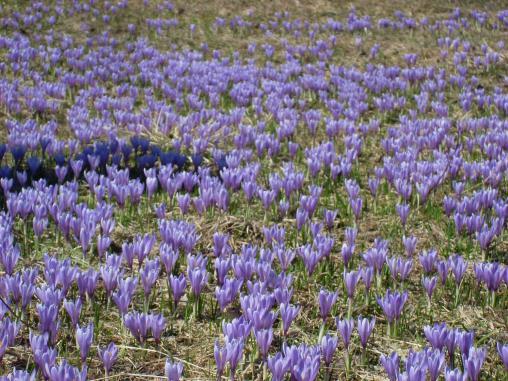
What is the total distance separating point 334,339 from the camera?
9.29 feet

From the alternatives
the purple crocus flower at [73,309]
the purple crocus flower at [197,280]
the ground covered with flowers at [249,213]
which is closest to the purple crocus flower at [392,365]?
the ground covered with flowers at [249,213]

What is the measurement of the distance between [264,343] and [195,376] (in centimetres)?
40

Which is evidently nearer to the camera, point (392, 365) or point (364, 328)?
point (392, 365)

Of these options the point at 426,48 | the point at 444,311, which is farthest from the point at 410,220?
the point at 426,48

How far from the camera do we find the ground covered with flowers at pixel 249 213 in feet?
9.95

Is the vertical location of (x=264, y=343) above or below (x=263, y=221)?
above

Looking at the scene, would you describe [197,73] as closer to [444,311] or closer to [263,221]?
[263,221]

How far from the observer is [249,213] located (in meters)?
5.11

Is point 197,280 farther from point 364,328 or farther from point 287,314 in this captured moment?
point 364,328

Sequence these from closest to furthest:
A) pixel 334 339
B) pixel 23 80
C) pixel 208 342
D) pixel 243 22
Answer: pixel 334 339, pixel 208 342, pixel 23 80, pixel 243 22

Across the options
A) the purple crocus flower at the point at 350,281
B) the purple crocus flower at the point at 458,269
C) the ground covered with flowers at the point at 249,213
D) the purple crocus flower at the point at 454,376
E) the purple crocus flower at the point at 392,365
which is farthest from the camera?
the purple crocus flower at the point at 458,269

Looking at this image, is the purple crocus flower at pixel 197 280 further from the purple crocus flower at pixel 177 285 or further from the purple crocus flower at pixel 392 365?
the purple crocus flower at pixel 392 365

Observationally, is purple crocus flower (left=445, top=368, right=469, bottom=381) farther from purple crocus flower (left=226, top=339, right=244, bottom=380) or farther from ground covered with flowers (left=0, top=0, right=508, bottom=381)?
purple crocus flower (left=226, top=339, right=244, bottom=380)

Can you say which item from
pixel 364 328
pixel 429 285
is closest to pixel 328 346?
pixel 364 328
